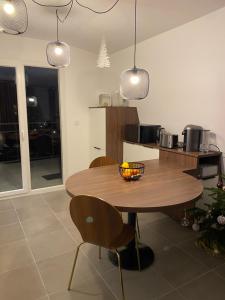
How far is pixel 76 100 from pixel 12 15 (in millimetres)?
2719

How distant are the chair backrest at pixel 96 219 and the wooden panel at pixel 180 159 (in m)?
1.37

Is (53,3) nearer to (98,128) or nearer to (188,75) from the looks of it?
(188,75)

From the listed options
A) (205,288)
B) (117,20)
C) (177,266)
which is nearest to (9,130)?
(117,20)

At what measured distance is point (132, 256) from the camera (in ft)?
7.07

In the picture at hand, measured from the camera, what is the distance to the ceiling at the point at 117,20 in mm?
2443

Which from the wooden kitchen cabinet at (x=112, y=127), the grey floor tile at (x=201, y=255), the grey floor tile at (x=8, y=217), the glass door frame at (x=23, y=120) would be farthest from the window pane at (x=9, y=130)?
the grey floor tile at (x=201, y=255)

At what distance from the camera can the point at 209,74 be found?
2.72 meters

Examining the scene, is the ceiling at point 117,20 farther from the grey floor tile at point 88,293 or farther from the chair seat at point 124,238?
the grey floor tile at point 88,293

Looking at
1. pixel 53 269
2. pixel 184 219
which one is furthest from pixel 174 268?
pixel 53 269

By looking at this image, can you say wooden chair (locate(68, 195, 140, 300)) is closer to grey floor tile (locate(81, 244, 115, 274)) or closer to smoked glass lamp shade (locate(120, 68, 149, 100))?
grey floor tile (locate(81, 244, 115, 274))

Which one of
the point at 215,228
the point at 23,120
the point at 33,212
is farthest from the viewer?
the point at 23,120

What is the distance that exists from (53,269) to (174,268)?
1.09 meters

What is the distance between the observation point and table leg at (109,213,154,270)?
6.78 ft

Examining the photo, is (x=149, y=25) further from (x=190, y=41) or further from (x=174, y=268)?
(x=174, y=268)
